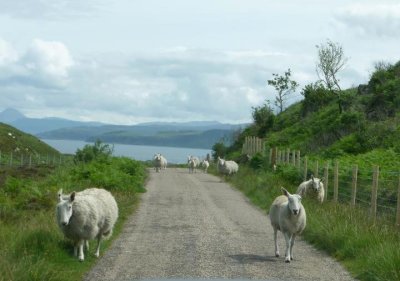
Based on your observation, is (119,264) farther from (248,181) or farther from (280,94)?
(280,94)

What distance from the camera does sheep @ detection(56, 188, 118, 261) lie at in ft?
47.7

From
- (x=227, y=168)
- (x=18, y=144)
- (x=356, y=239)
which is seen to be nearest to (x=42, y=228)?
(x=356, y=239)

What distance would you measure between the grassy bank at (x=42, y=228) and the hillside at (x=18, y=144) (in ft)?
226

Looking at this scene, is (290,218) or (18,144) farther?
(18,144)

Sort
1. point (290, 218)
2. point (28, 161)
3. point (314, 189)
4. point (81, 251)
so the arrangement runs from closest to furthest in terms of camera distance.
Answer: point (81, 251), point (290, 218), point (314, 189), point (28, 161)

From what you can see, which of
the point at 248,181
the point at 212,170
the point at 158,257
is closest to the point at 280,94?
the point at 212,170

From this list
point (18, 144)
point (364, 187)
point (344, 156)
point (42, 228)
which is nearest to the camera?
point (42, 228)

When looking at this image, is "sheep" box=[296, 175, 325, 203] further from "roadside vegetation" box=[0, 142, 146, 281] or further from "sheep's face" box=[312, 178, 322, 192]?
"roadside vegetation" box=[0, 142, 146, 281]

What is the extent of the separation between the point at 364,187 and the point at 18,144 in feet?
283

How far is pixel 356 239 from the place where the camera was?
1568 cm

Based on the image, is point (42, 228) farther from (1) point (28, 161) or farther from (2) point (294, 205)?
(1) point (28, 161)

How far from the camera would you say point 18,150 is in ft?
327

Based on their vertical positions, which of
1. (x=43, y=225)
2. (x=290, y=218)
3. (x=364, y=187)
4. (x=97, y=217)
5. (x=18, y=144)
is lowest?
(x=43, y=225)

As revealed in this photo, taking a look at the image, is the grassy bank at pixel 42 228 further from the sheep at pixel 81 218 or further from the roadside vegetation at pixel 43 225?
the sheep at pixel 81 218
